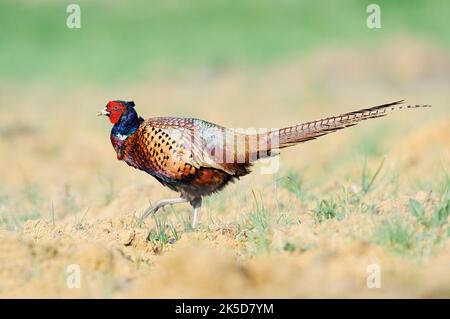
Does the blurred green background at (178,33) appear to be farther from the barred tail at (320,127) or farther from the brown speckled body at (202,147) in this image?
the barred tail at (320,127)

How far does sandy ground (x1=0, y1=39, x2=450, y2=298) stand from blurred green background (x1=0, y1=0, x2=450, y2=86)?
2.51 meters

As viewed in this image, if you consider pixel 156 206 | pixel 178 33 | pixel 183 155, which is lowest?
pixel 156 206

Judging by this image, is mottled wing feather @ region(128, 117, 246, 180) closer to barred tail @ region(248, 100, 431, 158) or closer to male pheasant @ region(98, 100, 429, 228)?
male pheasant @ region(98, 100, 429, 228)

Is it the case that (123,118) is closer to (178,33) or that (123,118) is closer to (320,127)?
(320,127)

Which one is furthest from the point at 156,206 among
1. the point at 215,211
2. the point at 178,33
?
the point at 178,33

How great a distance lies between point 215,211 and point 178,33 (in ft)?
44.3

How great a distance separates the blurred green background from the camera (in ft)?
57.0

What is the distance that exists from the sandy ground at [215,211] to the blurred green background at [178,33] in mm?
2507

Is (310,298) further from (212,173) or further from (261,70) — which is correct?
(261,70)

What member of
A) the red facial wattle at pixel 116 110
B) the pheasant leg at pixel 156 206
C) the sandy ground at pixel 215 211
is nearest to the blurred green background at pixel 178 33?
the sandy ground at pixel 215 211

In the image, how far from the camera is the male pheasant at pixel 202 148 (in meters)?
5.20

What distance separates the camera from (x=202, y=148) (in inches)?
206

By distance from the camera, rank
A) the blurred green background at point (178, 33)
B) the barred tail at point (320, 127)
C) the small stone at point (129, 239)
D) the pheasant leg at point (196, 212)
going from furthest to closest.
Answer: the blurred green background at point (178, 33)
the pheasant leg at point (196, 212)
the barred tail at point (320, 127)
the small stone at point (129, 239)

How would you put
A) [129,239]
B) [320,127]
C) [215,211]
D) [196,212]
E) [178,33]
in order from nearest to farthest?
1. [129,239]
2. [320,127]
3. [196,212]
4. [215,211]
5. [178,33]
